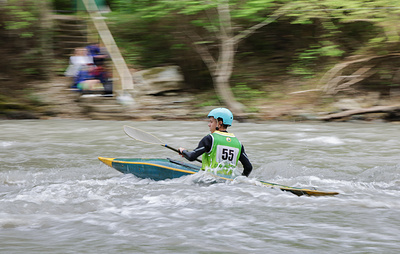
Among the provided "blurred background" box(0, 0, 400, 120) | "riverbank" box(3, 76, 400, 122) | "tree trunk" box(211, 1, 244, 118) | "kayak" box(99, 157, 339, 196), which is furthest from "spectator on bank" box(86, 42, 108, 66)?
"kayak" box(99, 157, 339, 196)

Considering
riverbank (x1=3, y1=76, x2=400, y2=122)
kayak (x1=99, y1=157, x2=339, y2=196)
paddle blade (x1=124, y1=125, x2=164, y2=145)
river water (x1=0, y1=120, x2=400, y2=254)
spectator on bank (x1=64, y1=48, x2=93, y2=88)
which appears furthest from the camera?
spectator on bank (x1=64, y1=48, x2=93, y2=88)

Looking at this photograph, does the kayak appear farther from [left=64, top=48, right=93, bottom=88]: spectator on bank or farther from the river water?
[left=64, top=48, right=93, bottom=88]: spectator on bank

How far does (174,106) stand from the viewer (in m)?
12.2

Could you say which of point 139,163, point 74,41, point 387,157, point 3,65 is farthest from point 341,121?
point 3,65

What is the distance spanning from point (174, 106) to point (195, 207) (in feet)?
27.5

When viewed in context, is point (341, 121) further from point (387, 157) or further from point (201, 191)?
point (201, 191)

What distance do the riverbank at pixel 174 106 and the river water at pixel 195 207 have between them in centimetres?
413

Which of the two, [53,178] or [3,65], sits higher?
[3,65]

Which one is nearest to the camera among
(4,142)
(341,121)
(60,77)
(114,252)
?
(114,252)

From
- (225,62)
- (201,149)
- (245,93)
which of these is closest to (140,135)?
(201,149)

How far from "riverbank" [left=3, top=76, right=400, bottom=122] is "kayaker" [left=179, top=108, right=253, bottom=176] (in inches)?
259

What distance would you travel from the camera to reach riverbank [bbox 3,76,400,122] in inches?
443

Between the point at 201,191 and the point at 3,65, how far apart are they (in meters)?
10.9

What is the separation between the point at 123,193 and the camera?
4363 millimetres
